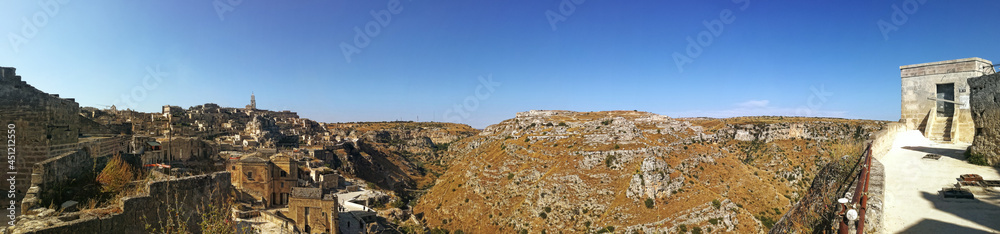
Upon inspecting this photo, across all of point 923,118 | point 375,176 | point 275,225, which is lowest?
point 375,176

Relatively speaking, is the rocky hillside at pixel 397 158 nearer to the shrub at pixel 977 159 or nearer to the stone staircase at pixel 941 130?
the stone staircase at pixel 941 130

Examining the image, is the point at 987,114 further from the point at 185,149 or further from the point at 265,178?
the point at 185,149

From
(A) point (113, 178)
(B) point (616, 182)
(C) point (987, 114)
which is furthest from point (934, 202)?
(B) point (616, 182)

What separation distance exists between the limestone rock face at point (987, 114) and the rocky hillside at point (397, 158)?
4415cm

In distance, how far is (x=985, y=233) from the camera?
416cm

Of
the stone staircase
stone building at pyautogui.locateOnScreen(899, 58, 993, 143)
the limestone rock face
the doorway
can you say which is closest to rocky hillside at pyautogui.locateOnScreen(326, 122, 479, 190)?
stone building at pyautogui.locateOnScreen(899, 58, 993, 143)

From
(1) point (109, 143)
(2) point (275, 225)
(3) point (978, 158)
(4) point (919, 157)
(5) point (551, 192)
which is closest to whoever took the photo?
(3) point (978, 158)

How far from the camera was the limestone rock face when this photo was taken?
23.7 feet

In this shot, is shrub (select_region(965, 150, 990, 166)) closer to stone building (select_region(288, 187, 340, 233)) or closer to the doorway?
the doorway

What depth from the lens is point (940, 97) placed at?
1338 cm

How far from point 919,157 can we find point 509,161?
2602cm

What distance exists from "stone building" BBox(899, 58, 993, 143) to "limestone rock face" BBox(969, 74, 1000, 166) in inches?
248

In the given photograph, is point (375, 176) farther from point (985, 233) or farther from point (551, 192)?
point (985, 233)

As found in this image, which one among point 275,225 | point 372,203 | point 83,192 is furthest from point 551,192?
point 83,192
